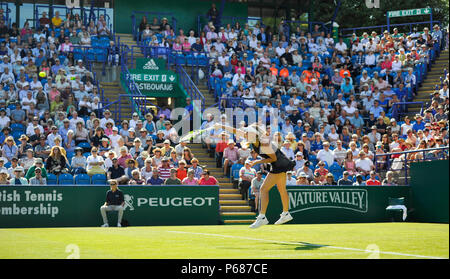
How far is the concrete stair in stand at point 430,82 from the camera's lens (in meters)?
29.7

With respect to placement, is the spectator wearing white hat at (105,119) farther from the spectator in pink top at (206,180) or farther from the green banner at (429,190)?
the green banner at (429,190)

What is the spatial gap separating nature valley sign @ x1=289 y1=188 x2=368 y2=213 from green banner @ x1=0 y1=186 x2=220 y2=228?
2.54 m

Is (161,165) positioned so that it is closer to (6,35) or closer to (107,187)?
(107,187)

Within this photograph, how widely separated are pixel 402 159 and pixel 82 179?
34.8 feet

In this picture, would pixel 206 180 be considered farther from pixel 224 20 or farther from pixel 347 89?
pixel 224 20

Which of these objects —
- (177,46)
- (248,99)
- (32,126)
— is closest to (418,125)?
(248,99)

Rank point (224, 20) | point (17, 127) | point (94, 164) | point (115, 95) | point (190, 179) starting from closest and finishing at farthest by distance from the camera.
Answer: point (94, 164) < point (190, 179) < point (17, 127) < point (115, 95) < point (224, 20)

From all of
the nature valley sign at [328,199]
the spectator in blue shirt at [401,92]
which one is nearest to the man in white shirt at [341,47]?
the spectator in blue shirt at [401,92]

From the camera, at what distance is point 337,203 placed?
2148cm

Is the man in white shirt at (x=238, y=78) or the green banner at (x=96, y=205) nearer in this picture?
the green banner at (x=96, y=205)

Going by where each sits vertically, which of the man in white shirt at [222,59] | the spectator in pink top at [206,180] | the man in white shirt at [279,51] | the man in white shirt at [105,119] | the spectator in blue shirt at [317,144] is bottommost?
the spectator in pink top at [206,180]

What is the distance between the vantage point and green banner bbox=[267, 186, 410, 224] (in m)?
21.0

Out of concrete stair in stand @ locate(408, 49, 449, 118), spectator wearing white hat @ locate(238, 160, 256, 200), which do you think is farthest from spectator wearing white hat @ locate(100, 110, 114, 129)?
concrete stair in stand @ locate(408, 49, 449, 118)

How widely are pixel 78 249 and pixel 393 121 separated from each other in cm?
1860
